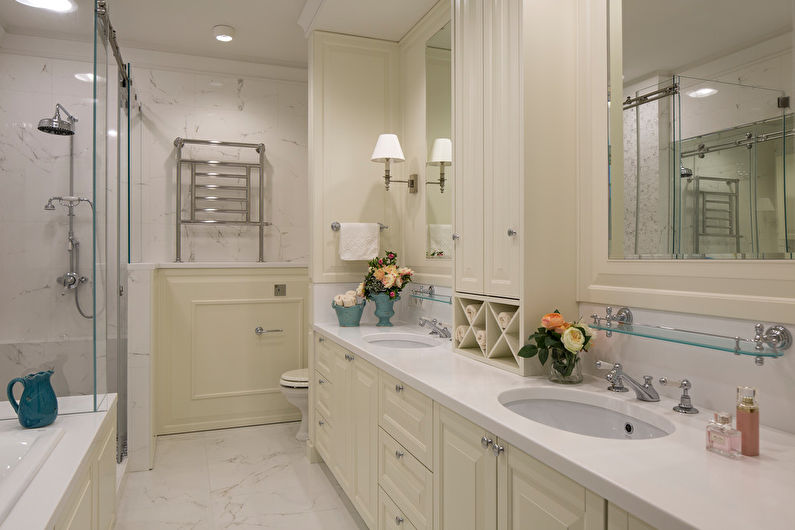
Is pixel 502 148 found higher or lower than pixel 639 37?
lower

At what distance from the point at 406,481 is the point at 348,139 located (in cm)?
202

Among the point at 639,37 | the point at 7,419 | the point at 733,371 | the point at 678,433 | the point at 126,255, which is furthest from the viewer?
the point at 126,255

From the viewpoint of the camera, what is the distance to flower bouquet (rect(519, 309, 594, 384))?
5.32 feet

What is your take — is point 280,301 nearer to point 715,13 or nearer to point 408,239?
point 408,239

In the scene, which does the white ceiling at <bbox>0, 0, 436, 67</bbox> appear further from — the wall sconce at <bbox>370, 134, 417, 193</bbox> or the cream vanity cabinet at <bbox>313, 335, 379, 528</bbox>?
the cream vanity cabinet at <bbox>313, 335, 379, 528</bbox>

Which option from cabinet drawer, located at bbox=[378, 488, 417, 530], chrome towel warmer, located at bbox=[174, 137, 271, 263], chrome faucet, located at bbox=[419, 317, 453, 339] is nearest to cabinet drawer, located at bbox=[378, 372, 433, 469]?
cabinet drawer, located at bbox=[378, 488, 417, 530]

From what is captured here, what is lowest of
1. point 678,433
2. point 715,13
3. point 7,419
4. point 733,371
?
point 7,419

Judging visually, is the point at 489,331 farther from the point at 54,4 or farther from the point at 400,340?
the point at 54,4

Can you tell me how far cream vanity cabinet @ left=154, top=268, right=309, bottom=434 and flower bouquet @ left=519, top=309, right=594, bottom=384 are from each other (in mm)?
2562

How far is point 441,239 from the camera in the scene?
2848 millimetres

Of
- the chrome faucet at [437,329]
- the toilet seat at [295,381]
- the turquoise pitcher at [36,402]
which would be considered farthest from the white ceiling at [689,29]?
the toilet seat at [295,381]

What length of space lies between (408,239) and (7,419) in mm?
2049

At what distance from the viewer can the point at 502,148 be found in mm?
1890

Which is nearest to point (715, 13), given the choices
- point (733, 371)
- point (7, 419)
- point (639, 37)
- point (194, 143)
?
point (639, 37)
